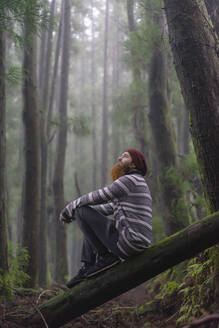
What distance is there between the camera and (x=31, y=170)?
27.8 ft

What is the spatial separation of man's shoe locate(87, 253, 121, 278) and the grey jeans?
0.08 metres

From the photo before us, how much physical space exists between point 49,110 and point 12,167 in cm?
1028

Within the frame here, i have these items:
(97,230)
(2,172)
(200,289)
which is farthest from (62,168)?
(200,289)

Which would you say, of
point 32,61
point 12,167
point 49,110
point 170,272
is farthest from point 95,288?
point 12,167

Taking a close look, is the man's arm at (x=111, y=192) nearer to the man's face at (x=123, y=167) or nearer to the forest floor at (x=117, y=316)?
the man's face at (x=123, y=167)

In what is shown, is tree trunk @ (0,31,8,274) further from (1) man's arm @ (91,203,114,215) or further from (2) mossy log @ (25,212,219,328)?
(1) man's arm @ (91,203,114,215)

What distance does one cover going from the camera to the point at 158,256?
139 inches

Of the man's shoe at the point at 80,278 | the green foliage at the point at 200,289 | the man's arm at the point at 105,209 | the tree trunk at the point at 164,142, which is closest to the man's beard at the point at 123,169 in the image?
the man's arm at the point at 105,209

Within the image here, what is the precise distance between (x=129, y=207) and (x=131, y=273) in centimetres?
73

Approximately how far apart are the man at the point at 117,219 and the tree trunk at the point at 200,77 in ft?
2.54

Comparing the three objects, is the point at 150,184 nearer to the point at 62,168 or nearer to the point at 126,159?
the point at 62,168

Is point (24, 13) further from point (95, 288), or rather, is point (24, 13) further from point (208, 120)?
point (95, 288)

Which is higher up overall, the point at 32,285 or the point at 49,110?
the point at 49,110

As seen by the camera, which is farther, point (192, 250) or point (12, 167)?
point (12, 167)
